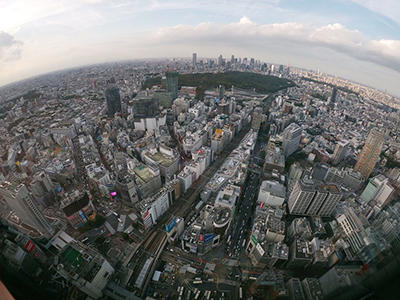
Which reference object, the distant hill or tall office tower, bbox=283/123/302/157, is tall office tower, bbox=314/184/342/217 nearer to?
tall office tower, bbox=283/123/302/157

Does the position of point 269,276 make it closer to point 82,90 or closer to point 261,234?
point 261,234

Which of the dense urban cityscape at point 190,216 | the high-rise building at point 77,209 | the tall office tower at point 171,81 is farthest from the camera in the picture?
the tall office tower at point 171,81

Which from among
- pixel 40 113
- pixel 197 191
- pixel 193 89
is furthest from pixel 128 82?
pixel 197 191

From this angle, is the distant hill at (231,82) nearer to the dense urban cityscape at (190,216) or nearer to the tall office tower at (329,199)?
the dense urban cityscape at (190,216)

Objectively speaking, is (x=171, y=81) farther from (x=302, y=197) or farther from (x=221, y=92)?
(x=302, y=197)

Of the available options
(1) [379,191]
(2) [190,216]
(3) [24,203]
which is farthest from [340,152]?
(3) [24,203]

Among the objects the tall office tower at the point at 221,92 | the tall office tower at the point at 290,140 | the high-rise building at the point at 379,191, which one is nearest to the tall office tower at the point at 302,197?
the high-rise building at the point at 379,191
